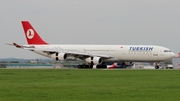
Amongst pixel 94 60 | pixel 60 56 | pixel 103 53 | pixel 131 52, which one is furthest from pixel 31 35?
pixel 131 52

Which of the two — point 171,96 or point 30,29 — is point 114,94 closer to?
point 171,96

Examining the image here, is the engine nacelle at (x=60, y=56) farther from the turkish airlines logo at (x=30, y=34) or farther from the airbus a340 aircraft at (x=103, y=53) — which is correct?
the turkish airlines logo at (x=30, y=34)

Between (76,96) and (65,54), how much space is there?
5006cm

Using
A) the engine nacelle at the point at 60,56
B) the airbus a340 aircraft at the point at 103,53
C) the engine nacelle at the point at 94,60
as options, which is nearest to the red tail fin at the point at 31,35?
the airbus a340 aircraft at the point at 103,53

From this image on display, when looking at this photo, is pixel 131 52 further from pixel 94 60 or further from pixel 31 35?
pixel 31 35

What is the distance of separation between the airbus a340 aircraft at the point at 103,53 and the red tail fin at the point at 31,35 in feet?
1.39

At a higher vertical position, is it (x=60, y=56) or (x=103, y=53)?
(x=103, y=53)

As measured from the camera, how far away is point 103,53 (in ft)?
242

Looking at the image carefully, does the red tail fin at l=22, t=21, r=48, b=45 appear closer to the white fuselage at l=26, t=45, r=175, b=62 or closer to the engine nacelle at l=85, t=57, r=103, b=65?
the white fuselage at l=26, t=45, r=175, b=62

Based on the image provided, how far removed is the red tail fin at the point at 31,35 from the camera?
79.1 meters

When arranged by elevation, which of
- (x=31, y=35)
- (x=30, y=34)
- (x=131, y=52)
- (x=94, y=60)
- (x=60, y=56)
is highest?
(x=30, y=34)

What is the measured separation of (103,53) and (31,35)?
13.4 metres

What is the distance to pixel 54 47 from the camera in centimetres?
7600

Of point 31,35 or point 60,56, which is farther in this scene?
point 31,35
